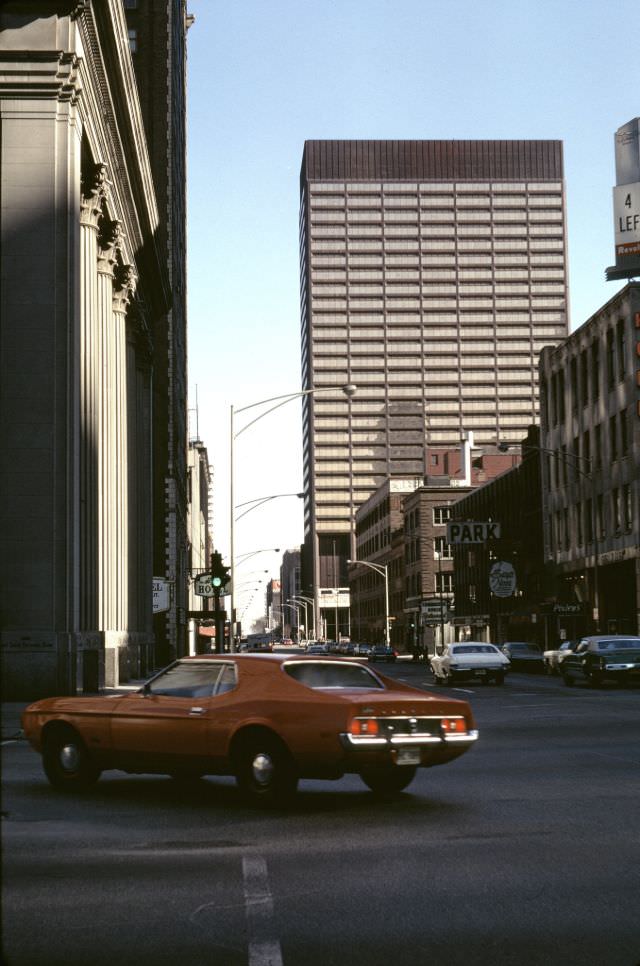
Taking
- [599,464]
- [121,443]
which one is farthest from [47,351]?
[599,464]

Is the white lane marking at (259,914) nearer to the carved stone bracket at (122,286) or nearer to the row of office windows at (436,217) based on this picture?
the carved stone bracket at (122,286)

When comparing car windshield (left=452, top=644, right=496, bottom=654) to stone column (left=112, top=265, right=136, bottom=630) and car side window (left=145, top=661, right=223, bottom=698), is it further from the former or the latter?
car side window (left=145, top=661, right=223, bottom=698)

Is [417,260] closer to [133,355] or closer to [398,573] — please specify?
[398,573]

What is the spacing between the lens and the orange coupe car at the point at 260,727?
1166 cm

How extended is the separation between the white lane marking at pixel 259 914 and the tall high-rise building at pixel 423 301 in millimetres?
183851

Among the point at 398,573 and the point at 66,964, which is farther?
the point at 398,573

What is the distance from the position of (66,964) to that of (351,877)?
2.68 metres

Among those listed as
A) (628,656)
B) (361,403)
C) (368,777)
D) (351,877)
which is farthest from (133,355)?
(361,403)

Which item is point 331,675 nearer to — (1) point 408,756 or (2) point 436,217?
(1) point 408,756

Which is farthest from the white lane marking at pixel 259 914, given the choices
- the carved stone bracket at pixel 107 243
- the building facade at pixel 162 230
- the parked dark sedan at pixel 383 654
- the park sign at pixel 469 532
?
the parked dark sedan at pixel 383 654

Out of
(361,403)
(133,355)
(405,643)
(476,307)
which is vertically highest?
(476,307)

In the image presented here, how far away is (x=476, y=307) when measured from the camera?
19350cm

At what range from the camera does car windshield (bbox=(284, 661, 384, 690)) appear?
12484mm

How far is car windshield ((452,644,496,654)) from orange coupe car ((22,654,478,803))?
102 feet
